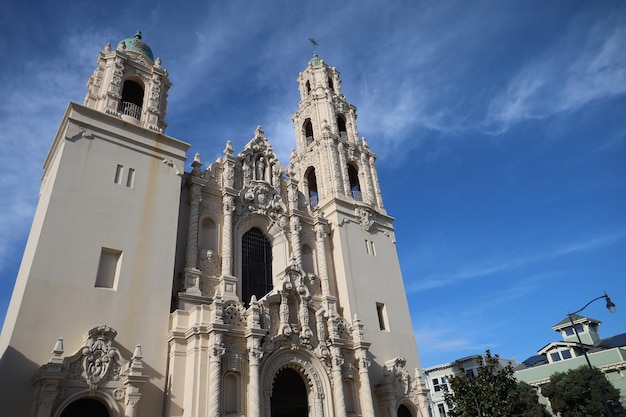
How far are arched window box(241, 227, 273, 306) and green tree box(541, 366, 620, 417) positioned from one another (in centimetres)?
3009

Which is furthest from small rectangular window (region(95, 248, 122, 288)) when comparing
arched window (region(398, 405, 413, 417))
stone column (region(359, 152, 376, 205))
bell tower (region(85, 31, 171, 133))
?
stone column (region(359, 152, 376, 205))

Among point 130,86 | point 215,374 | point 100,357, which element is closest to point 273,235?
point 215,374

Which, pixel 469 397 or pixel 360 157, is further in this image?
pixel 360 157

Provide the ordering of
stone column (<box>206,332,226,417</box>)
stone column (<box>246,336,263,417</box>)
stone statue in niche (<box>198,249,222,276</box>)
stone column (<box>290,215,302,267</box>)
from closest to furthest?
stone column (<box>206,332,226,417</box>) → stone column (<box>246,336,263,417</box>) → stone statue in niche (<box>198,249,222,276</box>) → stone column (<box>290,215,302,267</box>)

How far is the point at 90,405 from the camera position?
14.5 metres

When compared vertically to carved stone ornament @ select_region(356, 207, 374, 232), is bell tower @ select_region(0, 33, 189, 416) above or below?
below

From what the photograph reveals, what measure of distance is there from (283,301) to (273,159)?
10.9m

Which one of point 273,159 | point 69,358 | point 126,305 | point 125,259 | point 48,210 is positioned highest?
point 273,159

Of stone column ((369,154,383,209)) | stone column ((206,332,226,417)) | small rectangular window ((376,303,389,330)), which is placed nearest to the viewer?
stone column ((206,332,226,417))

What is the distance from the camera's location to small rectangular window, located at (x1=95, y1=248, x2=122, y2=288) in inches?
673

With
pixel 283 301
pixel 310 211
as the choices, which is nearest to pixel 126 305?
pixel 283 301

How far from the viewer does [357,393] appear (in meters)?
20.5

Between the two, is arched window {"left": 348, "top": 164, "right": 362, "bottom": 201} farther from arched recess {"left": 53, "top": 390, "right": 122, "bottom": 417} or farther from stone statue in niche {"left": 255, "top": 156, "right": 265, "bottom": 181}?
arched recess {"left": 53, "top": 390, "right": 122, "bottom": 417}

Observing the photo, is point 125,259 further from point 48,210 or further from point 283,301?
point 283,301
